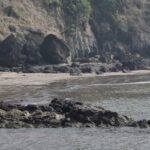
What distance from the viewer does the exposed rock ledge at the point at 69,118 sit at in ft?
156

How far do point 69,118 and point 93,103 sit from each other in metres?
14.3

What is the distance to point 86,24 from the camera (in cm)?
13012

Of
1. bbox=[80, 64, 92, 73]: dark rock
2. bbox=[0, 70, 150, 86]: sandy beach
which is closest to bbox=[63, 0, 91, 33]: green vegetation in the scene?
bbox=[80, 64, 92, 73]: dark rock

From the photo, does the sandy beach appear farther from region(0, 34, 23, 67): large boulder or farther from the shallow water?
region(0, 34, 23, 67): large boulder

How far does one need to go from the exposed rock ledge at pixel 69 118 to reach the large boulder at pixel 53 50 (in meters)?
56.6

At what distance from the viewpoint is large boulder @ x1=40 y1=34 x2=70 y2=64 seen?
106 m

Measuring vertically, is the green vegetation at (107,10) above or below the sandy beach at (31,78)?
above

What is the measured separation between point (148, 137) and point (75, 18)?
8631 cm

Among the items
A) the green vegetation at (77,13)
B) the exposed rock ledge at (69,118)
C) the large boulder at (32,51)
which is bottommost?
the exposed rock ledge at (69,118)

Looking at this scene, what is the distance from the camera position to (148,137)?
141 feet

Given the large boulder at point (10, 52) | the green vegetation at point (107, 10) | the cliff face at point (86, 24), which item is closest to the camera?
the large boulder at point (10, 52)

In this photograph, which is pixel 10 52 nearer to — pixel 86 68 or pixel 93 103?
pixel 86 68

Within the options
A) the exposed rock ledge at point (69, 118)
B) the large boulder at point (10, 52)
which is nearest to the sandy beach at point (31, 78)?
the large boulder at point (10, 52)

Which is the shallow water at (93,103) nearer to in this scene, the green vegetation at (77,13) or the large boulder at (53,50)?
the large boulder at (53,50)
